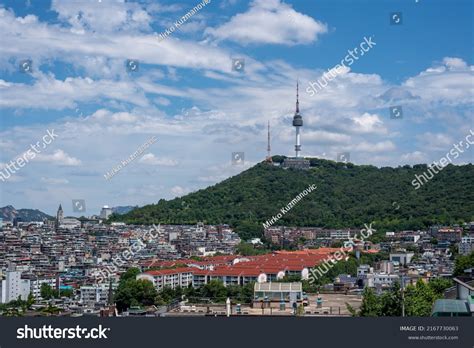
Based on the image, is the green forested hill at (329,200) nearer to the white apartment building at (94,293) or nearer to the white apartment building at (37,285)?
the white apartment building at (94,293)

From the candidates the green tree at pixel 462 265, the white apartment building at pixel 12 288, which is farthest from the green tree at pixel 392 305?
the white apartment building at pixel 12 288

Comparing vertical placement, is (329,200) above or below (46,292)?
above

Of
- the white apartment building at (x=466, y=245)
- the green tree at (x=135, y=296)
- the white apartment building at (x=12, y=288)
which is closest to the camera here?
the green tree at (x=135, y=296)

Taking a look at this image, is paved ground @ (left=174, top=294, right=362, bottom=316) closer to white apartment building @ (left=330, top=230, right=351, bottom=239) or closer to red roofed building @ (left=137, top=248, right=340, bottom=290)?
red roofed building @ (left=137, top=248, right=340, bottom=290)

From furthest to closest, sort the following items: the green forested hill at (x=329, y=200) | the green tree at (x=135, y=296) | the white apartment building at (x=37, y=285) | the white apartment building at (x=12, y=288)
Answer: the green forested hill at (x=329, y=200) < the white apartment building at (x=37, y=285) < the white apartment building at (x=12, y=288) < the green tree at (x=135, y=296)

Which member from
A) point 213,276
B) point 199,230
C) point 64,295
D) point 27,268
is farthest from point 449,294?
point 199,230

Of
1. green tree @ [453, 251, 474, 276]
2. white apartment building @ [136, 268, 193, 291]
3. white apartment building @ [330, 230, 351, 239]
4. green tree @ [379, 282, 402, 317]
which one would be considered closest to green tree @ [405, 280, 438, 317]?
green tree @ [379, 282, 402, 317]

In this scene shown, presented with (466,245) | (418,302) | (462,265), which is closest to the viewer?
(418,302)

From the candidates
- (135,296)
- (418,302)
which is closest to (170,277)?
(135,296)

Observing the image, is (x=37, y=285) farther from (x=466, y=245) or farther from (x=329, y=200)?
(x=329, y=200)
